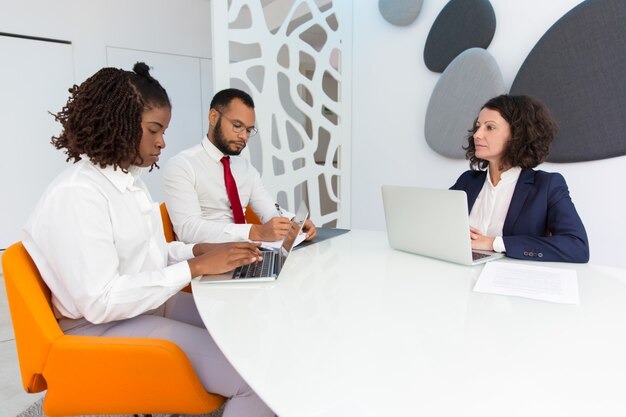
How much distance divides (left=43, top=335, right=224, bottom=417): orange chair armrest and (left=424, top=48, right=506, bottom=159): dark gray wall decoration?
255 centimetres

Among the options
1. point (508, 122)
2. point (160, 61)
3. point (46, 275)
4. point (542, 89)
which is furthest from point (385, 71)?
point (46, 275)

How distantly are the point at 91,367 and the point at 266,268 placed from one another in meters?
0.53

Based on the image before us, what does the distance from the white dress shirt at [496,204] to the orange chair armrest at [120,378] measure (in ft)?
4.43

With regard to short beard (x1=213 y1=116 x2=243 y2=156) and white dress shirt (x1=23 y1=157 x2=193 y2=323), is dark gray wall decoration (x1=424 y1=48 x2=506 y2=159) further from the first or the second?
white dress shirt (x1=23 y1=157 x2=193 y2=323)

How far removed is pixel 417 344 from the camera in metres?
0.82

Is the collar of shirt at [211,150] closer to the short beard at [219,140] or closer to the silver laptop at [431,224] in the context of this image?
the short beard at [219,140]

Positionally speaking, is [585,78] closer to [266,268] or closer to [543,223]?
[543,223]

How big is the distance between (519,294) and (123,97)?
46.9 inches

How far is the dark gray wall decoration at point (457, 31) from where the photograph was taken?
2816mm

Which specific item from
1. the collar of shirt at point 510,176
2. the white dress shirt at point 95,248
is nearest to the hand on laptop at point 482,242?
the collar of shirt at point 510,176

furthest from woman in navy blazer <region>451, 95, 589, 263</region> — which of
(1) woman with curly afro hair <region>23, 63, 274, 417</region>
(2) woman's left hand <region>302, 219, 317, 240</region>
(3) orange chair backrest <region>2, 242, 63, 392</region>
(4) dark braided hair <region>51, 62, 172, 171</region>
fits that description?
(3) orange chair backrest <region>2, 242, 63, 392</region>

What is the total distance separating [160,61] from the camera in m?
4.86

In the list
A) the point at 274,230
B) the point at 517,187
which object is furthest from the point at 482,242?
the point at 274,230

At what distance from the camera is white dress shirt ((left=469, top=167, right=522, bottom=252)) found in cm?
181
